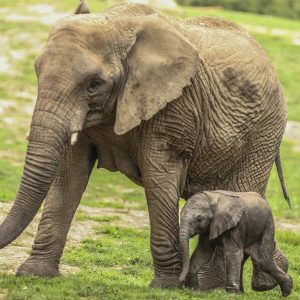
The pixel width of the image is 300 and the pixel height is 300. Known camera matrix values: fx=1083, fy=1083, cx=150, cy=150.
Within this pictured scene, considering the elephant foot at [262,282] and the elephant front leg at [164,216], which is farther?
the elephant foot at [262,282]

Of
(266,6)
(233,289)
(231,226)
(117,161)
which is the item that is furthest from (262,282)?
(266,6)

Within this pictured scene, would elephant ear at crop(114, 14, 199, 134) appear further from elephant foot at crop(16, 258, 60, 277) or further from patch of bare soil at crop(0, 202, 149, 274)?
patch of bare soil at crop(0, 202, 149, 274)

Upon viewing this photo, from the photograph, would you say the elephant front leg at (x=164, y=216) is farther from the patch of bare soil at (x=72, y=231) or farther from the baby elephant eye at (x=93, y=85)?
the patch of bare soil at (x=72, y=231)

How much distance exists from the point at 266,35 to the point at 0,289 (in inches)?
1178

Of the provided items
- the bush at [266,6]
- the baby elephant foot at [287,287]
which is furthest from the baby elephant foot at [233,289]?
the bush at [266,6]

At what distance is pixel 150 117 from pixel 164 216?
858mm

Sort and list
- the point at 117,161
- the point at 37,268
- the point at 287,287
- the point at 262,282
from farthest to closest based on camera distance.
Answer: the point at 262,282
the point at 287,287
the point at 37,268
the point at 117,161

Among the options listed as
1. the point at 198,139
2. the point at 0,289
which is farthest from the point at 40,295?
the point at 198,139

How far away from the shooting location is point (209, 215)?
892cm

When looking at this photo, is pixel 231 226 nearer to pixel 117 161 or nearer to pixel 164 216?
pixel 164 216

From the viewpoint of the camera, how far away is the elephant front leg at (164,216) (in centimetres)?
885

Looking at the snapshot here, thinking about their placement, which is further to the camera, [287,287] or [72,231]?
[72,231]

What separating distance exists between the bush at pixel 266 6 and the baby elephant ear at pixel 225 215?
125 ft

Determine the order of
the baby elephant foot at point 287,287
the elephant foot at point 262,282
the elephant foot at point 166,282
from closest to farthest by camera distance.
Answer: the elephant foot at point 166,282, the baby elephant foot at point 287,287, the elephant foot at point 262,282
